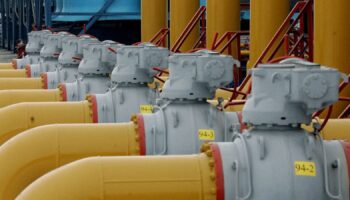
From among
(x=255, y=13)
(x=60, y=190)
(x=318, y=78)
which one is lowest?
(x=60, y=190)

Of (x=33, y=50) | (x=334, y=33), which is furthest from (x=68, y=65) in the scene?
(x=334, y=33)

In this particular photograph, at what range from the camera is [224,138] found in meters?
6.20

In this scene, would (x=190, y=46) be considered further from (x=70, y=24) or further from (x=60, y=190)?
(x=60, y=190)

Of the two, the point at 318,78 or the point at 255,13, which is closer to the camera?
the point at 318,78

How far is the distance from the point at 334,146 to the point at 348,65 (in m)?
2.87

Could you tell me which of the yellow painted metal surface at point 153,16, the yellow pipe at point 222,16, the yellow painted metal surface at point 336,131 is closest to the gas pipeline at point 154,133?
the yellow painted metal surface at point 336,131

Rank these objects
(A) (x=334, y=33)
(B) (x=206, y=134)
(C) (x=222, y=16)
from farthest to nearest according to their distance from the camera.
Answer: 1. (C) (x=222, y=16)
2. (A) (x=334, y=33)
3. (B) (x=206, y=134)

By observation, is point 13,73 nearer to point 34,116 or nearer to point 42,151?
point 34,116

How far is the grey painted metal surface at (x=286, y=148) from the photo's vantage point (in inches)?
180

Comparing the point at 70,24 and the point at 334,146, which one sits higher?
the point at 70,24

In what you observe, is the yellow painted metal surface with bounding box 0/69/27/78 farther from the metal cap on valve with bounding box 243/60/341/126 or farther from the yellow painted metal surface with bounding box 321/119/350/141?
the metal cap on valve with bounding box 243/60/341/126

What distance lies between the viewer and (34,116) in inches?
295

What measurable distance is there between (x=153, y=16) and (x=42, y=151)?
29.0 ft

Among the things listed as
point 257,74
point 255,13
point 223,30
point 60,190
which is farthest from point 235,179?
point 223,30
